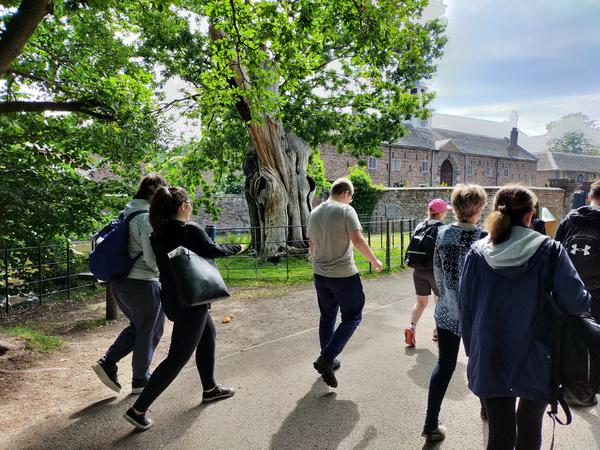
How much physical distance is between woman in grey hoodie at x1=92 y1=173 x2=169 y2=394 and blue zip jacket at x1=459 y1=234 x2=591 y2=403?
259 centimetres

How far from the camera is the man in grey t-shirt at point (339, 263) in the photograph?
12.5ft

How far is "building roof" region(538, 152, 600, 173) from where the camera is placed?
64250 mm

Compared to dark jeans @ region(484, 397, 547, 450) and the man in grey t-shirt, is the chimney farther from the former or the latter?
dark jeans @ region(484, 397, 547, 450)

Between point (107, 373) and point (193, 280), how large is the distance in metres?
1.48

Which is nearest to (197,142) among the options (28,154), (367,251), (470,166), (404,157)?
(28,154)

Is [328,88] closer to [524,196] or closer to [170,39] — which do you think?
[170,39]

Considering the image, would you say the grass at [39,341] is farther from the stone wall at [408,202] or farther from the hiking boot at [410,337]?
the stone wall at [408,202]

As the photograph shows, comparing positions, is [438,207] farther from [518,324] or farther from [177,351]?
[177,351]

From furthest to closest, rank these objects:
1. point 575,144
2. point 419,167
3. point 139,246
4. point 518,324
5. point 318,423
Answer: point 575,144 → point 419,167 → point 139,246 → point 318,423 → point 518,324

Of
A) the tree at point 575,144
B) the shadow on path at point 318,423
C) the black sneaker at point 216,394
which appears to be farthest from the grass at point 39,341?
the tree at point 575,144

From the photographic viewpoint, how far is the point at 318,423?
3.29 meters

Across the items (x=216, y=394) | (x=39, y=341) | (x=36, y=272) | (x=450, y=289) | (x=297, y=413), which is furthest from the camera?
(x=36, y=272)

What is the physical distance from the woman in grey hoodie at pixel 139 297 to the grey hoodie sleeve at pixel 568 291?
9.50 feet

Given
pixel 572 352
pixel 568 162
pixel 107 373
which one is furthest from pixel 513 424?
pixel 568 162
